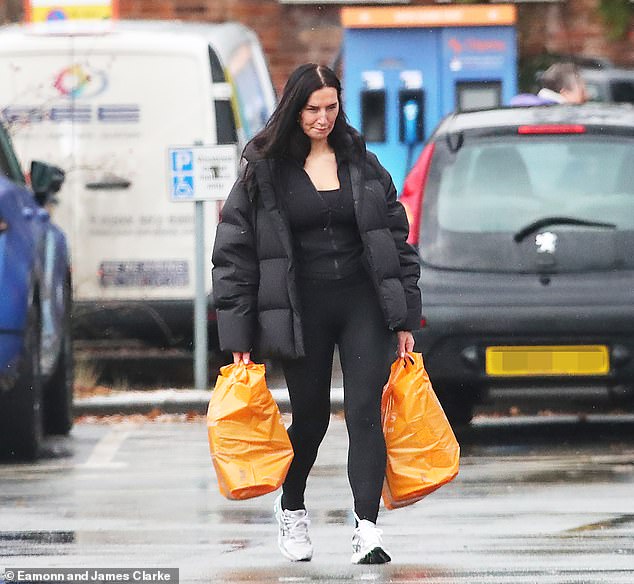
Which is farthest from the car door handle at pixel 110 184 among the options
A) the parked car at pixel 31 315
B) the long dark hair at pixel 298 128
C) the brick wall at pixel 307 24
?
the brick wall at pixel 307 24

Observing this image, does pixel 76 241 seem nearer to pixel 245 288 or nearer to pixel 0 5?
pixel 245 288

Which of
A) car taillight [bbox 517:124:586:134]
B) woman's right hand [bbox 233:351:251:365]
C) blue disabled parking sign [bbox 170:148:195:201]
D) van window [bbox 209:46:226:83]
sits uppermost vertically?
van window [bbox 209:46:226:83]

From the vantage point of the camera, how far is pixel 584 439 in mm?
10617

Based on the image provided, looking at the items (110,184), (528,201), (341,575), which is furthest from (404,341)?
(110,184)

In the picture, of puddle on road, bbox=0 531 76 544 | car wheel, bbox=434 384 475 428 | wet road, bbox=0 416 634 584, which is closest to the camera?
wet road, bbox=0 416 634 584

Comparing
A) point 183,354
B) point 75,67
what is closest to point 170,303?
point 75,67

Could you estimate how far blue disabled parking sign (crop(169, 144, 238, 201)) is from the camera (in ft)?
42.1

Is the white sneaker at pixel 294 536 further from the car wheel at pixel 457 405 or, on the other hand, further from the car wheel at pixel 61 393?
the car wheel at pixel 61 393

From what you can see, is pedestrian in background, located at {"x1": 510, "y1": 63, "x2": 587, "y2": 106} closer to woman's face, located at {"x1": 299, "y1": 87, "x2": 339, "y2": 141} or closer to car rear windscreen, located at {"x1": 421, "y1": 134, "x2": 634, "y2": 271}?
car rear windscreen, located at {"x1": 421, "y1": 134, "x2": 634, "y2": 271}

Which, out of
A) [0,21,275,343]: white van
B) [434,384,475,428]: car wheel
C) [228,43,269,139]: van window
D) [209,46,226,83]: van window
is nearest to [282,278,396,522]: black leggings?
[434,384,475,428]: car wheel

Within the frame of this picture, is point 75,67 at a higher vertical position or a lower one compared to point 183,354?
higher

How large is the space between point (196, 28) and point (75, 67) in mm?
986

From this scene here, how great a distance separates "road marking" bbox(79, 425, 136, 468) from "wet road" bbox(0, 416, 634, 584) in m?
0.01

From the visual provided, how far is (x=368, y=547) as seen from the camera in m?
6.86
